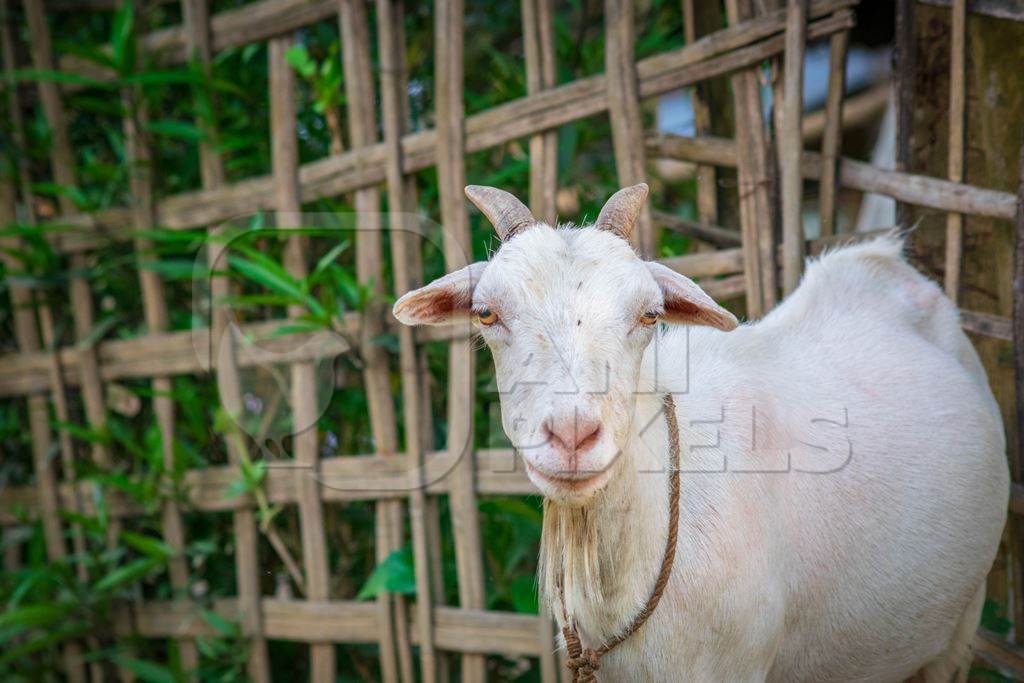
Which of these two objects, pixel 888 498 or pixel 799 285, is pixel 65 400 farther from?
pixel 888 498

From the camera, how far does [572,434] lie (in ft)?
6.02

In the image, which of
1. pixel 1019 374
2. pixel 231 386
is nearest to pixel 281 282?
pixel 231 386

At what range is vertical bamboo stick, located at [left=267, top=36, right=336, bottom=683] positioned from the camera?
393cm

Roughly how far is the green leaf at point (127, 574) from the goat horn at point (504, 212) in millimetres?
2696

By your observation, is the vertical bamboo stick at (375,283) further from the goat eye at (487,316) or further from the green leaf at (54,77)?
the goat eye at (487,316)

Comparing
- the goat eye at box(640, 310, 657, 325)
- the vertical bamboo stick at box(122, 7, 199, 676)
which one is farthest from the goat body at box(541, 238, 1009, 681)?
the vertical bamboo stick at box(122, 7, 199, 676)

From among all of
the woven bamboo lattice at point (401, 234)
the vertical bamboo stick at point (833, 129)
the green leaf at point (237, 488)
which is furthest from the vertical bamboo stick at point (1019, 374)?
the green leaf at point (237, 488)

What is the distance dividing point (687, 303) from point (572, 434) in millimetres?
595

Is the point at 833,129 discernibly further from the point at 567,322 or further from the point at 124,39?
the point at 124,39

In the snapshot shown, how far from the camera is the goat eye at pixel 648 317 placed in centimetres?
211

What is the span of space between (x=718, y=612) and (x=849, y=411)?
2.63 ft

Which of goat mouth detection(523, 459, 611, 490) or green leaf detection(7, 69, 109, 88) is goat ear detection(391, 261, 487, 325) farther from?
green leaf detection(7, 69, 109, 88)

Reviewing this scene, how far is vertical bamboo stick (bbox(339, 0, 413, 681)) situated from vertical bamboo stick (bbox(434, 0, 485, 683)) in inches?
11.6

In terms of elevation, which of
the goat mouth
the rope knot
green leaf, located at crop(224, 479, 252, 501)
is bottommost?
the rope knot
